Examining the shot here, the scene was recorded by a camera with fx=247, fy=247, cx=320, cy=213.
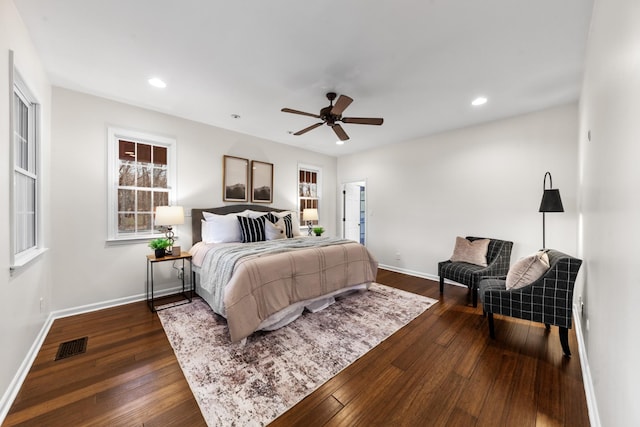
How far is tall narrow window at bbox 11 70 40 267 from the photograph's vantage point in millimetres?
2033

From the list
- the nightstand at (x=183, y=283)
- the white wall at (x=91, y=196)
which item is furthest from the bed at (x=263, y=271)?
the white wall at (x=91, y=196)

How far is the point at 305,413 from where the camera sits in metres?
1.55

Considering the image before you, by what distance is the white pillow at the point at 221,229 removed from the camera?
3.63 meters

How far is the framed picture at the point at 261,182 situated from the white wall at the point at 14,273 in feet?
8.93

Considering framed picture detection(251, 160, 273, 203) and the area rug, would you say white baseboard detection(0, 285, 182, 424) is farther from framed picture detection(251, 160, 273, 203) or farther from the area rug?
framed picture detection(251, 160, 273, 203)

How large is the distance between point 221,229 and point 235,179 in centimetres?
116

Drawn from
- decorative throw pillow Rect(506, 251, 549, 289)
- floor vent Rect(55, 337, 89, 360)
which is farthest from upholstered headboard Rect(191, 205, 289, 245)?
decorative throw pillow Rect(506, 251, 549, 289)

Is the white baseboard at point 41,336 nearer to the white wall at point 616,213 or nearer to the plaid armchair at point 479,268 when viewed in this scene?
the white wall at point 616,213

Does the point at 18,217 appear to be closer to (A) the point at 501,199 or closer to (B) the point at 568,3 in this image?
(B) the point at 568,3

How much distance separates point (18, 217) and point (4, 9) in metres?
1.49

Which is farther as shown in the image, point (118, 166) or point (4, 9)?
point (118, 166)

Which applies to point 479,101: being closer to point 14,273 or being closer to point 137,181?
point 137,181

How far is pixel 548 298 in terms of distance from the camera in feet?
7.12

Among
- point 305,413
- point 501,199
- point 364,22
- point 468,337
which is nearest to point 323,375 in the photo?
point 305,413
